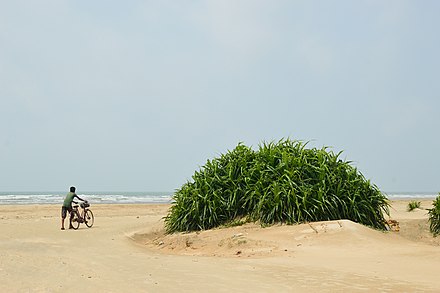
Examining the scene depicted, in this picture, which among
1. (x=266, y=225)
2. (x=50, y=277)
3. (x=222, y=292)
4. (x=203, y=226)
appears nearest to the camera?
(x=222, y=292)

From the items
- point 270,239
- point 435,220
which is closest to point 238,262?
point 270,239

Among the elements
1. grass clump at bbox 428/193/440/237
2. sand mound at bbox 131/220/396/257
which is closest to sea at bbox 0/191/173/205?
sand mound at bbox 131/220/396/257

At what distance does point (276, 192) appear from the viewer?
11.6 m

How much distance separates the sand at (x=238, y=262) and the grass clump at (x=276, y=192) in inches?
23.9

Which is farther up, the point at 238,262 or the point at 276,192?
the point at 276,192

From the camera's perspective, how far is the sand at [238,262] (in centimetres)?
622

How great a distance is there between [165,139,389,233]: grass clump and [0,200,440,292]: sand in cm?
61

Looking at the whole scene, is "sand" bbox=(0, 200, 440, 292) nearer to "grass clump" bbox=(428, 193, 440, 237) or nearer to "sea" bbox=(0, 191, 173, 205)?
"grass clump" bbox=(428, 193, 440, 237)

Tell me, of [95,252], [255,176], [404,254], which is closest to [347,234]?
[404,254]

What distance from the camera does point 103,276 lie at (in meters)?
6.93

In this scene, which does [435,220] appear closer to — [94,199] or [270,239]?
[270,239]

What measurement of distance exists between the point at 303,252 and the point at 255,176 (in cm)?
375

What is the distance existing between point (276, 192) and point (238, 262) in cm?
349

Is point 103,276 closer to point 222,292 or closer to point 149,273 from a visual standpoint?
point 149,273
